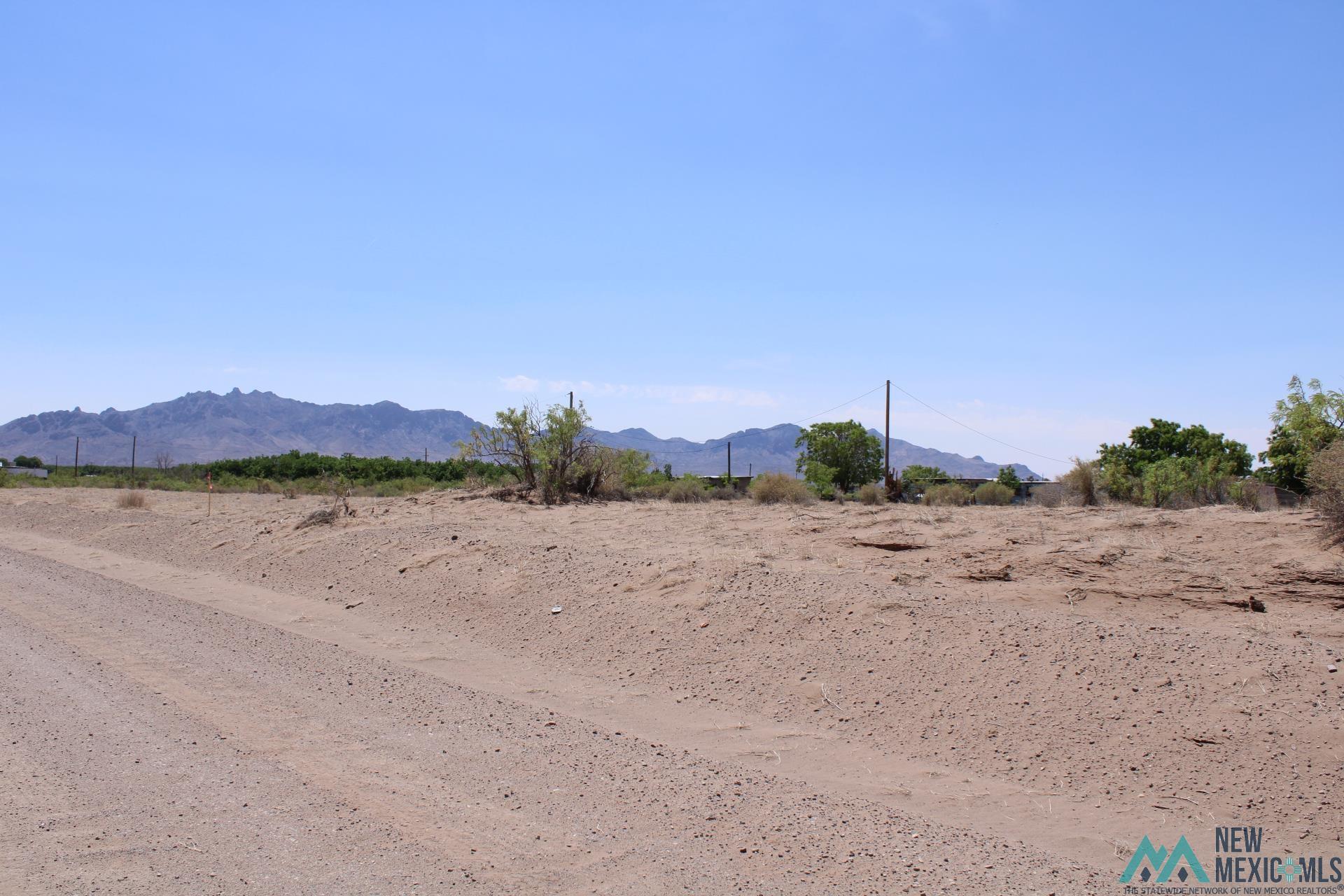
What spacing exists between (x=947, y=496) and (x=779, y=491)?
6.26 meters

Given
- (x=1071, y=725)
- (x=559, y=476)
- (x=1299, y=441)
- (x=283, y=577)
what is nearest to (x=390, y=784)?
(x=1071, y=725)

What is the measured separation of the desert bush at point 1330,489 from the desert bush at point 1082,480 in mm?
11218

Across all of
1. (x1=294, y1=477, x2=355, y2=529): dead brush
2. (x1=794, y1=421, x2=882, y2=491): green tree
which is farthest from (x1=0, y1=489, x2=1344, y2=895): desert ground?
(x1=794, y1=421, x2=882, y2=491): green tree

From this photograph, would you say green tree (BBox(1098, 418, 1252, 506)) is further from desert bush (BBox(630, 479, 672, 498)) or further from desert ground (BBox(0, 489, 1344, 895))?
desert bush (BBox(630, 479, 672, 498))

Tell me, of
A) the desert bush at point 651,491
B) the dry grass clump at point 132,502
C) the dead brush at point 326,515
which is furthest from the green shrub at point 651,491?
the dry grass clump at point 132,502

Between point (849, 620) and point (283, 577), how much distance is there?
1015cm

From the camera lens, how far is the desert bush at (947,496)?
1125 inches

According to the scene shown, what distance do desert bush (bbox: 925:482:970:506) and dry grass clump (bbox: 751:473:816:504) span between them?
3918 millimetres

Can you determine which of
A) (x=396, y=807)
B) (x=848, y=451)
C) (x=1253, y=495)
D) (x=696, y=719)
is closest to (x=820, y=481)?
(x=848, y=451)

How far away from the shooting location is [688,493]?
91.2ft

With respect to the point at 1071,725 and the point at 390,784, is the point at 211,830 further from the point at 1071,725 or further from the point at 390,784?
the point at 1071,725

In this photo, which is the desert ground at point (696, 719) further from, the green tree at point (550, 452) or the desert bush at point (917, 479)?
the desert bush at point (917, 479)

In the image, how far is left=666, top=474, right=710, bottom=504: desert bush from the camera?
27031 millimetres

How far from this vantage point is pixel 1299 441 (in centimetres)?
1620
